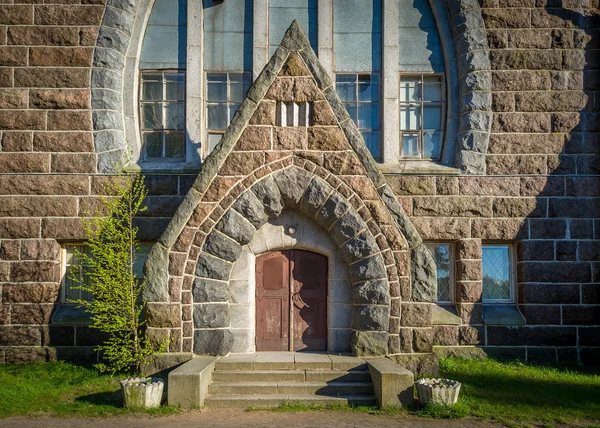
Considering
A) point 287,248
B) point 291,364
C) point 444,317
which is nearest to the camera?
point 291,364

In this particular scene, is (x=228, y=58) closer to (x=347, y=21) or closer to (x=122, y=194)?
(x=347, y=21)

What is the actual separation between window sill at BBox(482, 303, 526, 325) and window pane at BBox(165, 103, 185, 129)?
6.15 meters

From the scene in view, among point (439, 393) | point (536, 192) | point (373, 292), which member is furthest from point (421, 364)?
point (536, 192)

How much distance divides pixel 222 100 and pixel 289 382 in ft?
16.6

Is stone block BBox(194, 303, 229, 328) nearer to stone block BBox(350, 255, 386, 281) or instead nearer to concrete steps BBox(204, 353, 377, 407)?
concrete steps BBox(204, 353, 377, 407)

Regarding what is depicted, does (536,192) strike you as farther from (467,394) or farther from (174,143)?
Result: (174,143)

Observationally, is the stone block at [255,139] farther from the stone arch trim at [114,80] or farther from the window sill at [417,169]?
the stone arch trim at [114,80]

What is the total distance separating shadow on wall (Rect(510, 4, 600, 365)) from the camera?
984 cm

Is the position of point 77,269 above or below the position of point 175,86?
below

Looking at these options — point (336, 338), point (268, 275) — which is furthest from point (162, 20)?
point (336, 338)

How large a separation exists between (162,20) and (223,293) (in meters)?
5.12

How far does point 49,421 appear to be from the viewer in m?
7.09

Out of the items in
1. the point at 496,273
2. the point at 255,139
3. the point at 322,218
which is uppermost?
the point at 255,139

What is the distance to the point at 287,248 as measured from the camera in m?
9.22
